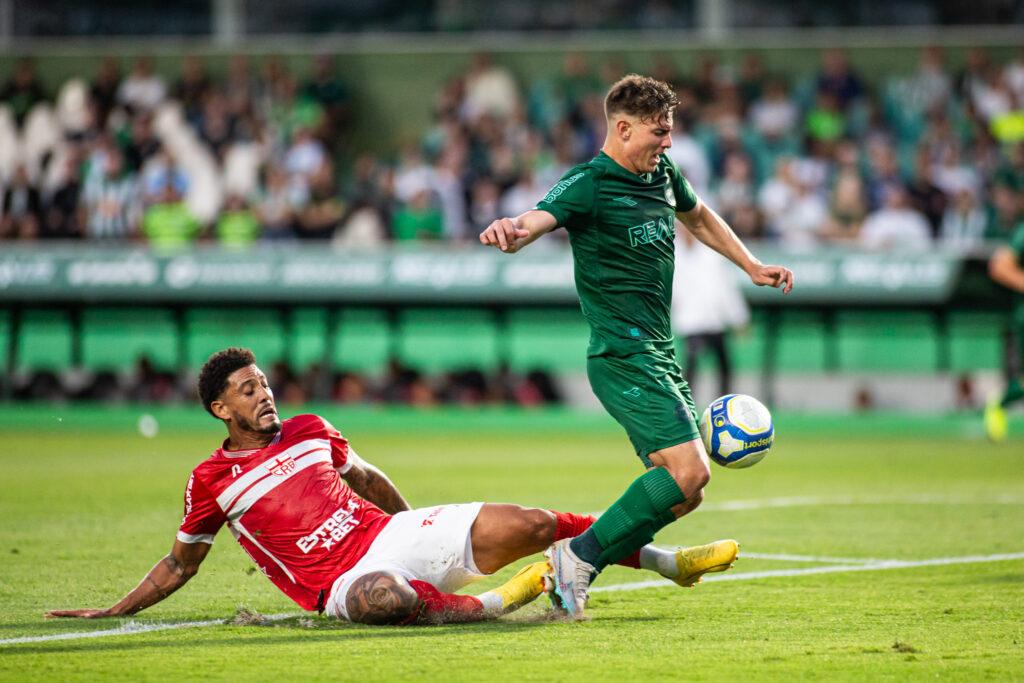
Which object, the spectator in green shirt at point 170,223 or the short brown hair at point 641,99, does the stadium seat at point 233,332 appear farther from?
the short brown hair at point 641,99

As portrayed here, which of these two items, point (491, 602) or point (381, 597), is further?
point (491, 602)

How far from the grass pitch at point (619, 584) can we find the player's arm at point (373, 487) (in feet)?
1.90

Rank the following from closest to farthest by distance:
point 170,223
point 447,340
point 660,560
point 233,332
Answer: point 660,560 → point 447,340 → point 233,332 → point 170,223

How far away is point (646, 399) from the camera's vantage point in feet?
20.2

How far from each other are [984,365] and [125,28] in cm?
1674

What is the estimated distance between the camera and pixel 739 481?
13.0 meters

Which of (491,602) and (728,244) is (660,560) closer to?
(491,602)

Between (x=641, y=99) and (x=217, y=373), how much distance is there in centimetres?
205

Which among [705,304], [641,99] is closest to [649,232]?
[641,99]

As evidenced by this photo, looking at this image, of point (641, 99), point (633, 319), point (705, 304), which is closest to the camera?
point (641, 99)

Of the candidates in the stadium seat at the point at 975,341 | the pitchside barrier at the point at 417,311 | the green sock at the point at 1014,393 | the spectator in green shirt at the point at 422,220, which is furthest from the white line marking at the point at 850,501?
the spectator in green shirt at the point at 422,220

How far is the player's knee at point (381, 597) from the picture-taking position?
5.84 metres

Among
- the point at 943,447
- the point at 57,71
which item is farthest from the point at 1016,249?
the point at 57,71

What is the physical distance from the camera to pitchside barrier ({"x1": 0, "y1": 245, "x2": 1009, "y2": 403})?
20.2 metres
